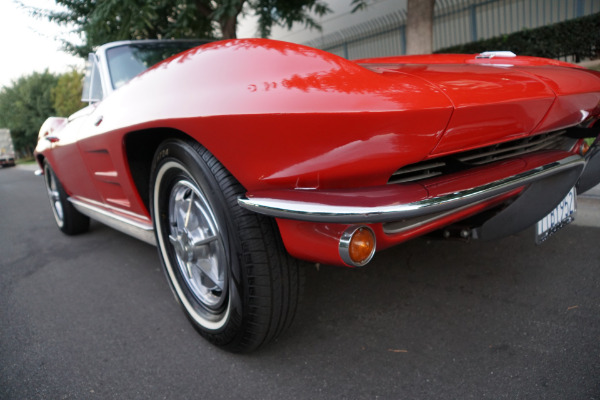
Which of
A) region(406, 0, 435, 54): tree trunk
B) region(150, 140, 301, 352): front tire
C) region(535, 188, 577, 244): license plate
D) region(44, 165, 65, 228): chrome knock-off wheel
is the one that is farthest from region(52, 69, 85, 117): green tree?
region(535, 188, 577, 244): license plate

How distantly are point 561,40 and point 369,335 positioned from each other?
296 inches

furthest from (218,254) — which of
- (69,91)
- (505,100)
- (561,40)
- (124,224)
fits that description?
(69,91)

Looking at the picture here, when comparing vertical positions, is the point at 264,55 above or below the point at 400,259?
above

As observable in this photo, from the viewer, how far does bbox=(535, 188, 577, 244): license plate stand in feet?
6.05

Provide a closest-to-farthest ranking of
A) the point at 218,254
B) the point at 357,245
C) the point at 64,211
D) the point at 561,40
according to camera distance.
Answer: the point at 357,245 < the point at 218,254 < the point at 64,211 < the point at 561,40

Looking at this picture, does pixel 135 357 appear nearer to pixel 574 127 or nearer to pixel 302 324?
pixel 302 324

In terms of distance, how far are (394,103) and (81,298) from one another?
7.31 ft

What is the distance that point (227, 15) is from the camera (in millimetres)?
6145

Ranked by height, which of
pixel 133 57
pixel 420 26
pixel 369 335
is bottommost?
pixel 369 335

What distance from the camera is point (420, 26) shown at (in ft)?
22.2

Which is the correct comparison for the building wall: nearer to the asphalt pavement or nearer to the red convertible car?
the asphalt pavement

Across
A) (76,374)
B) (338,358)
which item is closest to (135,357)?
(76,374)

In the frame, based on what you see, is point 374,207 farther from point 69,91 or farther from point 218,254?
point 69,91

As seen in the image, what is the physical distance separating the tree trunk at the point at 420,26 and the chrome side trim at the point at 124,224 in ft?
18.2
